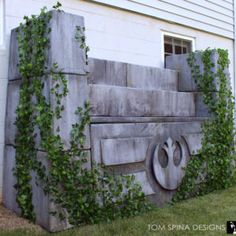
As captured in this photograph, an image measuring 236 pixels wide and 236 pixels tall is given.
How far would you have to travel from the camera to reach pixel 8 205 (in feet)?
11.7

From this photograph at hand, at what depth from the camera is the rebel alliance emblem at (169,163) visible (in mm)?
3900

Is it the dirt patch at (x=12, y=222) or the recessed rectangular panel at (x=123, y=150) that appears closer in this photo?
the dirt patch at (x=12, y=222)

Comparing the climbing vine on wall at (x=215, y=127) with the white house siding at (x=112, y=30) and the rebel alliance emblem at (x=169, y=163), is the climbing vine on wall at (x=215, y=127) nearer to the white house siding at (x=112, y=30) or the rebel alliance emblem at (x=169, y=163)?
the rebel alliance emblem at (x=169, y=163)

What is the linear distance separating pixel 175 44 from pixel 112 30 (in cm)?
156

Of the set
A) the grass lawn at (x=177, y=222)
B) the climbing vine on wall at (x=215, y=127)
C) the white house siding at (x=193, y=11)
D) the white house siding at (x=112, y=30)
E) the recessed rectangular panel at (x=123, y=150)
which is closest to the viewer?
the grass lawn at (x=177, y=222)

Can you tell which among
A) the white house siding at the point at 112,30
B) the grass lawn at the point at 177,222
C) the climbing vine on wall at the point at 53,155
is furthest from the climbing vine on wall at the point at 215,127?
the climbing vine on wall at the point at 53,155

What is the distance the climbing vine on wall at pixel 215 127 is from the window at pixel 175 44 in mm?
1032

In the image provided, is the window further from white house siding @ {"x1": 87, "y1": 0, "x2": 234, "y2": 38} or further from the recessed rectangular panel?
the recessed rectangular panel

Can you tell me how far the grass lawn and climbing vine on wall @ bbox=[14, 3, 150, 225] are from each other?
0.63 ft

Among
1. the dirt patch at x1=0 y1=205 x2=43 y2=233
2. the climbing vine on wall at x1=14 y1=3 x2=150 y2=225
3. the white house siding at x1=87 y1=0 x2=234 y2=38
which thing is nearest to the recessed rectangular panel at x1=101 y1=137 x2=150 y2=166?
the climbing vine on wall at x1=14 y1=3 x2=150 y2=225

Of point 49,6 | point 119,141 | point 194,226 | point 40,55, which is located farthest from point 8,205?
point 49,6

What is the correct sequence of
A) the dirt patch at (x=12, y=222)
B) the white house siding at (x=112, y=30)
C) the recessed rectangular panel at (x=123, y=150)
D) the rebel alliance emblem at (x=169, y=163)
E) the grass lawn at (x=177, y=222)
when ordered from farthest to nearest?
the rebel alliance emblem at (x=169, y=163), the white house siding at (x=112, y=30), the recessed rectangular panel at (x=123, y=150), the dirt patch at (x=12, y=222), the grass lawn at (x=177, y=222)

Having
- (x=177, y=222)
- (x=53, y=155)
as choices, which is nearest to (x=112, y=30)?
(x=53, y=155)

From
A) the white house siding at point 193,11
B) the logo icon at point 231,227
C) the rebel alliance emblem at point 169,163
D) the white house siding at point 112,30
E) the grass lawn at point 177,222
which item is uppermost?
the white house siding at point 193,11
